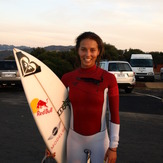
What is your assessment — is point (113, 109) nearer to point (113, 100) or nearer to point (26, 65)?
point (113, 100)

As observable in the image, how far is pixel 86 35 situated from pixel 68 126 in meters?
0.87

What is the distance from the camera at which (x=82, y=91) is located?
7.98 ft

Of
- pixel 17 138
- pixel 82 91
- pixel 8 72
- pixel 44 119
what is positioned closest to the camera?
pixel 82 91

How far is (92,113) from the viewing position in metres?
2.44

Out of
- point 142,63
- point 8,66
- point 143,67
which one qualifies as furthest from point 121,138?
point 142,63

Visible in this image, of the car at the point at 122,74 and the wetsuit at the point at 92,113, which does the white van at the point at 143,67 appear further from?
the wetsuit at the point at 92,113

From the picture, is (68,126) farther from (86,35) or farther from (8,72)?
(8,72)

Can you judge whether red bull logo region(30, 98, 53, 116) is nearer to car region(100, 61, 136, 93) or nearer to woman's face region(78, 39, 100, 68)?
woman's face region(78, 39, 100, 68)

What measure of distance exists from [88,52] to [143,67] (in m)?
21.4

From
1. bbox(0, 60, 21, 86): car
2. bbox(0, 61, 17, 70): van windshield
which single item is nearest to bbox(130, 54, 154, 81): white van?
bbox(0, 61, 17, 70): van windshield

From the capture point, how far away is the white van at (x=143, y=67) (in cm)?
2295

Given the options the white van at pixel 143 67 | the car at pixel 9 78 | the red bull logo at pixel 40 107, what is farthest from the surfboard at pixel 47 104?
the white van at pixel 143 67

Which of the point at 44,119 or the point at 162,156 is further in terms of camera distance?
the point at 162,156

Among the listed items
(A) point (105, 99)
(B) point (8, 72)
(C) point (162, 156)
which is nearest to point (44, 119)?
(A) point (105, 99)
